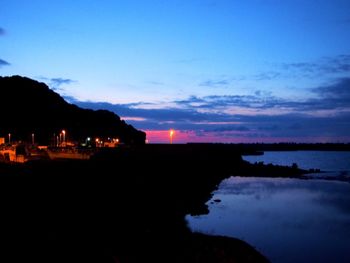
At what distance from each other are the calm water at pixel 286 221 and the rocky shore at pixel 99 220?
3.38 metres

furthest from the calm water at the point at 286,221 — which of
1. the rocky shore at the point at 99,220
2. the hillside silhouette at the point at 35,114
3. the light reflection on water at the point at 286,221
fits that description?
the hillside silhouette at the point at 35,114

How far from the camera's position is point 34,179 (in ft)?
105

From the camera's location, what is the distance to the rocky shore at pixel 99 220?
44.2 ft

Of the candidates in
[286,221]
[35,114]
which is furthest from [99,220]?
[35,114]

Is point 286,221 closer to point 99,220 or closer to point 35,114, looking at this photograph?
point 99,220

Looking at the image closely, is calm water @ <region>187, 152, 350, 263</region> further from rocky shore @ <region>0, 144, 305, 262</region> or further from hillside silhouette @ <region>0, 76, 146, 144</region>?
hillside silhouette @ <region>0, 76, 146, 144</region>

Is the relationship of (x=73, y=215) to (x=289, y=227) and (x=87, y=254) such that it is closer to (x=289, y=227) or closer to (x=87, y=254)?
(x=87, y=254)

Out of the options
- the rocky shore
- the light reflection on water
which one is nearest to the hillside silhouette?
the light reflection on water

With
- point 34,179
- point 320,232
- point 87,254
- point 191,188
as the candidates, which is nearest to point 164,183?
point 191,188

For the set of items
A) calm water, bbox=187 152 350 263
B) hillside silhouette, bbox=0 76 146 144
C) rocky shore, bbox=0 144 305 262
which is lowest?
calm water, bbox=187 152 350 263

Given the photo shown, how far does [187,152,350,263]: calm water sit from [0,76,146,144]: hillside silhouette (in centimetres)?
9145

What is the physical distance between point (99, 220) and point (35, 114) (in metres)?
129

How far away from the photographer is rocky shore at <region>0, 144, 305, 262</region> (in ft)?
44.2

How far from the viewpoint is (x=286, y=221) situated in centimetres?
3403
